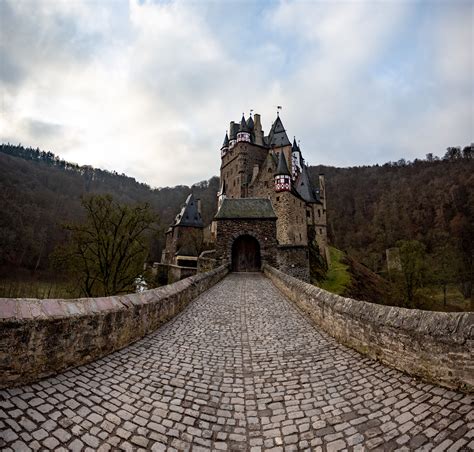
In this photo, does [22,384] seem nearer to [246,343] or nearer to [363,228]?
[246,343]

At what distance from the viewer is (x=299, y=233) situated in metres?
32.6

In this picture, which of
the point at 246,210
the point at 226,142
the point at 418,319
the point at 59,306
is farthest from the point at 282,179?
the point at 59,306

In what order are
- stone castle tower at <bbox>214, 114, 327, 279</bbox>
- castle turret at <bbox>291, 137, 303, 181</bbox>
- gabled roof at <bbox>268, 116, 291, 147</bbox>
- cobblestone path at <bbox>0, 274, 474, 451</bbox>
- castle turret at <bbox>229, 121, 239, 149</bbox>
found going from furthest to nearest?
castle turret at <bbox>229, 121, 239, 149</bbox>, gabled roof at <bbox>268, 116, 291, 147</bbox>, castle turret at <bbox>291, 137, 303, 181</bbox>, stone castle tower at <bbox>214, 114, 327, 279</bbox>, cobblestone path at <bbox>0, 274, 474, 451</bbox>

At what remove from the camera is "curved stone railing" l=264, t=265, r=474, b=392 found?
2766 millimetres

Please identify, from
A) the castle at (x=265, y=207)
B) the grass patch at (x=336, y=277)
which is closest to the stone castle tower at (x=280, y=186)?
the castle at (x=265, y=207)

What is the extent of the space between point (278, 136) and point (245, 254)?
30183mm

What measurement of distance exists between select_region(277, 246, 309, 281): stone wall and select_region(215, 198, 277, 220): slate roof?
2.86 metres

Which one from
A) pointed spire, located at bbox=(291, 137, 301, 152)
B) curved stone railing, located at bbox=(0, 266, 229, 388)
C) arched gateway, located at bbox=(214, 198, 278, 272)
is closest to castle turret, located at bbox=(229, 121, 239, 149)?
pointed spire, located at bbox=(291, 137, 301, 152)

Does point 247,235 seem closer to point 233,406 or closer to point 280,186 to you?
point 280,186

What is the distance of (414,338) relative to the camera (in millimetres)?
3312

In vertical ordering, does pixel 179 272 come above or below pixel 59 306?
below

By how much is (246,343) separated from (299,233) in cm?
2853

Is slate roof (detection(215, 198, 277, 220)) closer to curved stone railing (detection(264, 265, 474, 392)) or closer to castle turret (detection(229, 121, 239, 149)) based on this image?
curved stone railing (detection(264, 265, 474, 392))

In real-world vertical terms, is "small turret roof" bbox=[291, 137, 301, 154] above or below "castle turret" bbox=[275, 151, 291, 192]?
above
